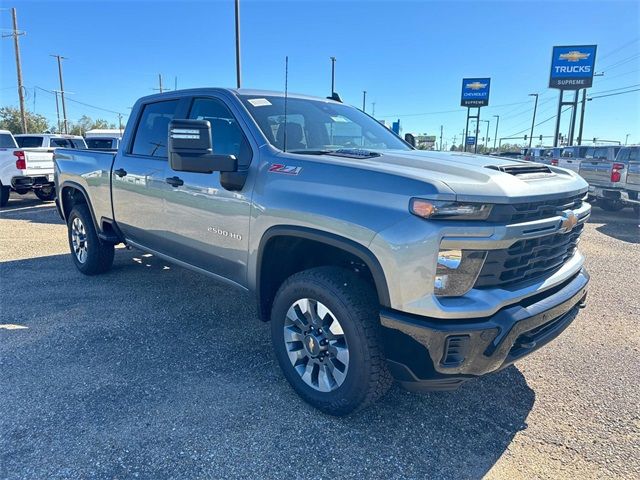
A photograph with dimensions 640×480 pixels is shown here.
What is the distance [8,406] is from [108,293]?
2194 mm

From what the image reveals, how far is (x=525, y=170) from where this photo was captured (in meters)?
2.78

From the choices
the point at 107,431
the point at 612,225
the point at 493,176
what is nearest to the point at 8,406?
the point at 107,431

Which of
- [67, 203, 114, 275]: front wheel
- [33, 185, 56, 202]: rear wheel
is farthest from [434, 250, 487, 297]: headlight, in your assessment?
[33, 185, 56, 202]: rear wheel

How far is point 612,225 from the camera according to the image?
1068cm

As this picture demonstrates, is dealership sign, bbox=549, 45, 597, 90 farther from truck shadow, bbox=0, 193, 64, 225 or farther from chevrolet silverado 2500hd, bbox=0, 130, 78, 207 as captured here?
truck shadow, bbox=0, 193, 64, 225

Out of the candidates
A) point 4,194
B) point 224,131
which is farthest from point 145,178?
point 4,194

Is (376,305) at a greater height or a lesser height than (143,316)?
greater

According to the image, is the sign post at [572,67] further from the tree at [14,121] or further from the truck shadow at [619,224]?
the tree at [14,121]

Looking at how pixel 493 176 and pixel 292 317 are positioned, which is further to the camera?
pixel 292 317

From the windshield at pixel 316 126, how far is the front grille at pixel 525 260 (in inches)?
62.4

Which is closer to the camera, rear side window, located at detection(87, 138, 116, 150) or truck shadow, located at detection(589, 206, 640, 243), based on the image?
truck shadow, located at detection(589, 206, 640, 243)

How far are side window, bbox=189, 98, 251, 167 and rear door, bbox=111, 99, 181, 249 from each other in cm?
44

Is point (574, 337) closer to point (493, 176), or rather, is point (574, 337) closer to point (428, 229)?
point (493, 176)

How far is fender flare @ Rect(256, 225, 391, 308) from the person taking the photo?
2.38 meters
